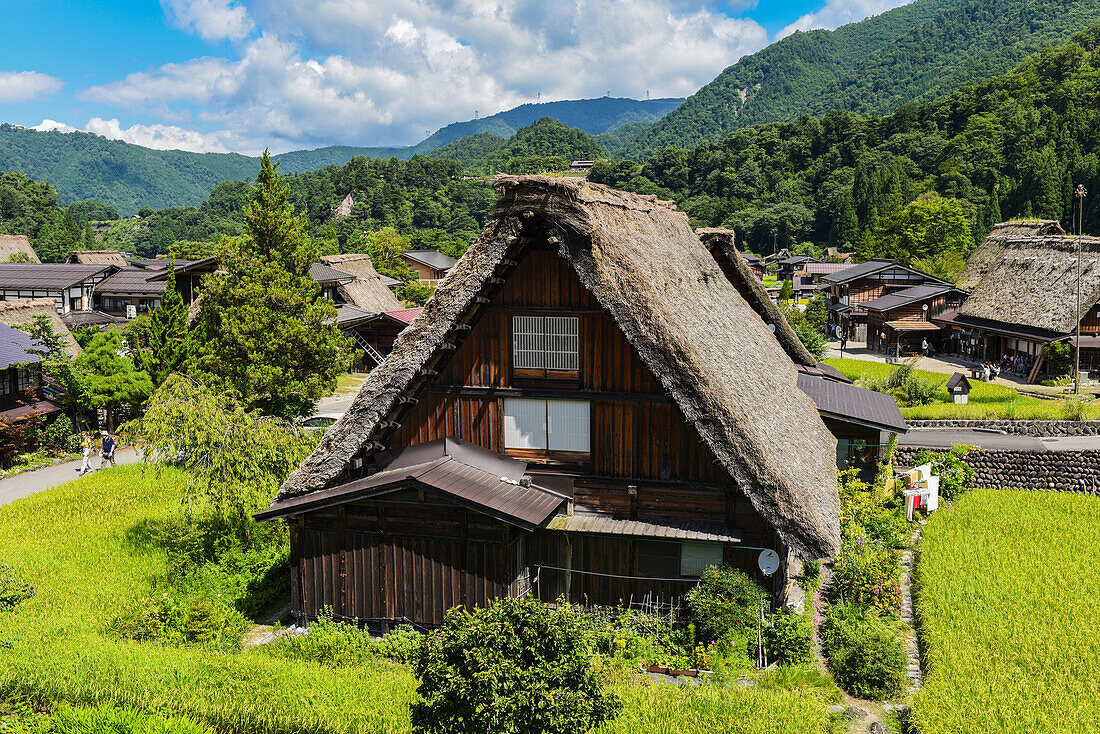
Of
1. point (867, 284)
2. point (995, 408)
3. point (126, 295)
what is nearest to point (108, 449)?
point (995, 408)

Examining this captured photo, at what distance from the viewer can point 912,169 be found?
10006 centimetres

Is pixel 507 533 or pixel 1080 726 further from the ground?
pixel 507 533

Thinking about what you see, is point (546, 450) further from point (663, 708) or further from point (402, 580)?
point (663, 708)

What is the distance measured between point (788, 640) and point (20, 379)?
92.6ft

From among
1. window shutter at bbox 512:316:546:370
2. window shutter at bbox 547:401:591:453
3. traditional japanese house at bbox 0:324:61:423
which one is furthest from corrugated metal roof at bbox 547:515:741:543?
traditional japanese house at bbox 0:324:61:423

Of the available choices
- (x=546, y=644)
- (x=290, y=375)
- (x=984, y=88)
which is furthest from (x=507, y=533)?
(x=984, y=88)

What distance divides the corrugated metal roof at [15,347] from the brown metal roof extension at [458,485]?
20948 mm

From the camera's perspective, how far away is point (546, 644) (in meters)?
6.26

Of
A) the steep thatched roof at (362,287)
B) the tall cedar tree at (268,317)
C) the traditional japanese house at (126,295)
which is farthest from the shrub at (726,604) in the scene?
the traditional japanese house at (126,295)

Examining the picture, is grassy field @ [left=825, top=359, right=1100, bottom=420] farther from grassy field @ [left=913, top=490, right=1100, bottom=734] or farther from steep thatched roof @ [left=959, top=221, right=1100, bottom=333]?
grassy field @ [left=913, top=490, right=1100, bottom=734]

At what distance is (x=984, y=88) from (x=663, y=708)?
121 m

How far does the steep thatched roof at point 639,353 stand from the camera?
9.91 meters

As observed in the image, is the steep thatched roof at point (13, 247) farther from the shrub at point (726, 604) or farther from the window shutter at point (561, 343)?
the shrub at point (726, 604)

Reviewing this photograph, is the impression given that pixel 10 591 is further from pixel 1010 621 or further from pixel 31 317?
pixel 31 317
